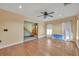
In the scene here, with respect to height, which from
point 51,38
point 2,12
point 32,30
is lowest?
point 51,38

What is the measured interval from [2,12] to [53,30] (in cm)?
258

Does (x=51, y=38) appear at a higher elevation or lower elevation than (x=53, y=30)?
lower

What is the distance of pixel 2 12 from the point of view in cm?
464

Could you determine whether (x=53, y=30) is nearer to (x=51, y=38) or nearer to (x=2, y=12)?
(x=51, y=38)

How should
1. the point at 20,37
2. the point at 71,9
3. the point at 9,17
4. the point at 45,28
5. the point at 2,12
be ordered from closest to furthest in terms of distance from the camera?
1. the point at 71,9
2. the point at 45,28
3. the point at 2,12
4. the point at 9,17
5. the point at 20,37

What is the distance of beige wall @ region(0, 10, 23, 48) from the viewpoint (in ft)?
15.6

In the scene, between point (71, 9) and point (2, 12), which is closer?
point (71, 9)

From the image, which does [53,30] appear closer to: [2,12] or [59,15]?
[59,15]

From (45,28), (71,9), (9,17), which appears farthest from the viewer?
(9,17)

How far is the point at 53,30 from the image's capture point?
12.0ft

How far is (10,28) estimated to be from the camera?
202 inches

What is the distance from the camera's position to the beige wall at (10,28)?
476 centimetres

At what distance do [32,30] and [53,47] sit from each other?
129cm

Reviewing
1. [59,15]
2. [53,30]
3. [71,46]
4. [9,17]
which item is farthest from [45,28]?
[9,17]
